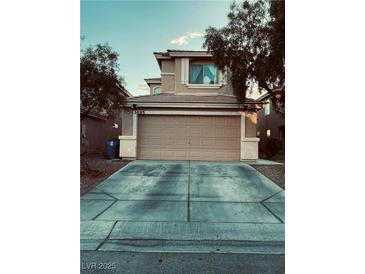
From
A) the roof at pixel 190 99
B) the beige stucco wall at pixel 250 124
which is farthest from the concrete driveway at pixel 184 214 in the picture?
the roof at pixel 190 99

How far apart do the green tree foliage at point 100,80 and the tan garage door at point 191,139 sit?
4.07 metres

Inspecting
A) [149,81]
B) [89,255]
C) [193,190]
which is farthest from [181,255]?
[149,81]

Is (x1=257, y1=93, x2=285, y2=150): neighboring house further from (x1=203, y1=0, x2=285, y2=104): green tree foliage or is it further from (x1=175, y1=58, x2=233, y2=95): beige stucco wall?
(x1=203, y1=0, x2=285, y2=104): green tree foliage

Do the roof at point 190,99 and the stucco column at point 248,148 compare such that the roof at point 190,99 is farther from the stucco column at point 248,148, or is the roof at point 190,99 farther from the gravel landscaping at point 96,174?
the gravel landscaping at point 96,174

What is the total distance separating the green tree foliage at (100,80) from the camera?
25.6 feet

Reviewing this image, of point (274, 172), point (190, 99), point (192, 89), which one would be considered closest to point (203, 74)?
point (192, 89)

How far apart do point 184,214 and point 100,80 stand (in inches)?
193

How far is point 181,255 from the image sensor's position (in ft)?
11.6

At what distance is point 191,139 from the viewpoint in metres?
12.6

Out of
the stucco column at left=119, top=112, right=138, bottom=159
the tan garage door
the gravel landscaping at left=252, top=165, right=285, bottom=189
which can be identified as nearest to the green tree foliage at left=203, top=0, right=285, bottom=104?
the tan garage door

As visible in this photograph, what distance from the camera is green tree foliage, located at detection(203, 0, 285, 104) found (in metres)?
8.12

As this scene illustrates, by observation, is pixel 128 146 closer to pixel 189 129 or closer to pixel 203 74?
pixel 189 129

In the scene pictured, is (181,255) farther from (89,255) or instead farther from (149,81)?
(149,81)
